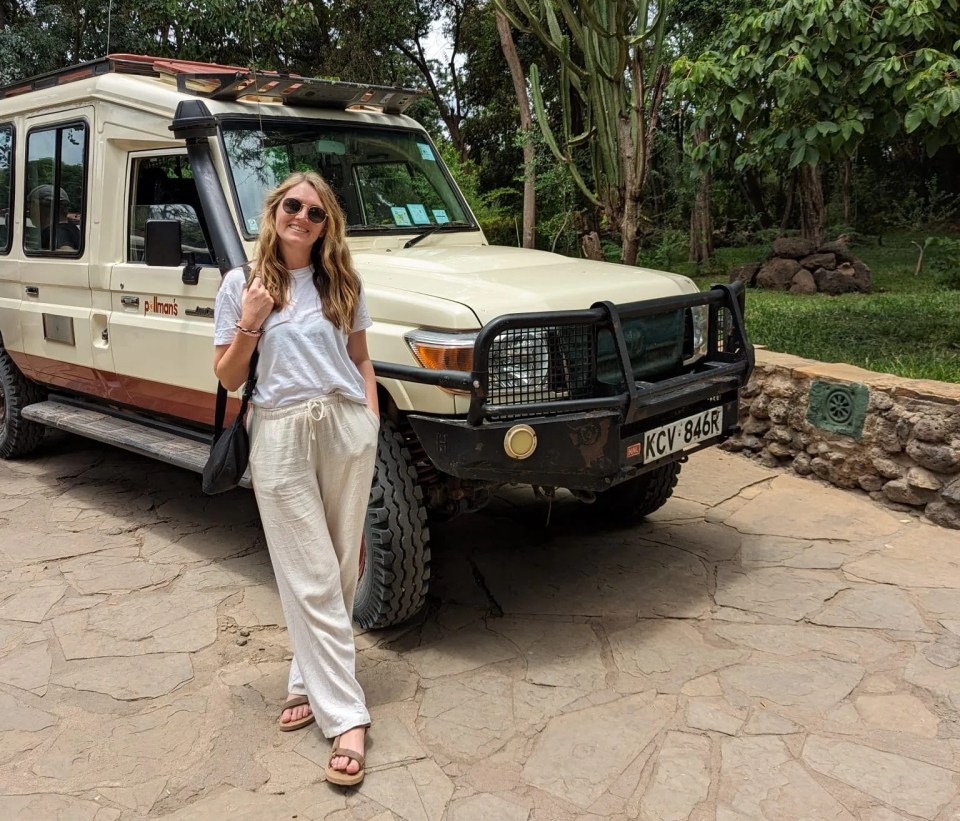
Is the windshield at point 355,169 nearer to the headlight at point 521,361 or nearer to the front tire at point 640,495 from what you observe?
the headlight at point 521,361

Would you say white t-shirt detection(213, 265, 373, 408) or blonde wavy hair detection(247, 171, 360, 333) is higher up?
blonde wavy hair detection(247, 171, 360, 333)

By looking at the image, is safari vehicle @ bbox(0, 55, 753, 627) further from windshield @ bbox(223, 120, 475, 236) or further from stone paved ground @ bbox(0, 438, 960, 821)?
stone paved ground @ bbox(0, 438, 960, 821)

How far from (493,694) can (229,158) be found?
254cm

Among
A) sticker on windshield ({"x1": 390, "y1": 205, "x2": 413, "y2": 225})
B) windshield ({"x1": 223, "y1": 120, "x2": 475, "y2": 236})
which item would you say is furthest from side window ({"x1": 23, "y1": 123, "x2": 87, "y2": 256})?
sticker on windshield ({"x1": 390, "y1": 205, "x2": 413, "y2": 225})

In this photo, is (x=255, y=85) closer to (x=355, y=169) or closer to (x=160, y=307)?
(x=355, y=169)

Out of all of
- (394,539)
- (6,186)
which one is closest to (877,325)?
(394,539)

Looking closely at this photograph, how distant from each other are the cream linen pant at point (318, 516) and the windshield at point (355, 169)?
148cm

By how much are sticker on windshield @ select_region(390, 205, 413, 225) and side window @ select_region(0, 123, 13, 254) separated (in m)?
2.62

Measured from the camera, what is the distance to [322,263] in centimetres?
282

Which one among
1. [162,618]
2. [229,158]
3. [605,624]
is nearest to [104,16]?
[229,158]

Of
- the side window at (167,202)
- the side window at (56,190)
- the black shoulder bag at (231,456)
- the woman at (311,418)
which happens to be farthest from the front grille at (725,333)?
the side window at (56,190)

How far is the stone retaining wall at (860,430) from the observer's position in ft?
15.3

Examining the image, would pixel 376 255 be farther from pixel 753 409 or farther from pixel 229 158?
pixel 753 409

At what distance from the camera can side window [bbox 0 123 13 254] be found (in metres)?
5.60
